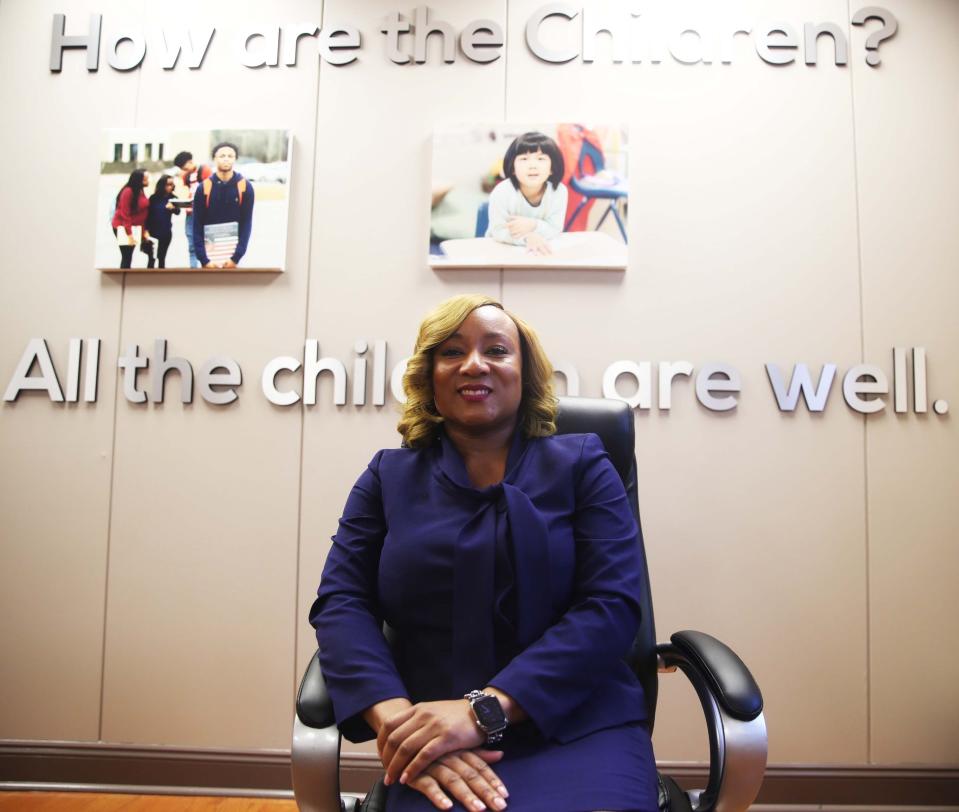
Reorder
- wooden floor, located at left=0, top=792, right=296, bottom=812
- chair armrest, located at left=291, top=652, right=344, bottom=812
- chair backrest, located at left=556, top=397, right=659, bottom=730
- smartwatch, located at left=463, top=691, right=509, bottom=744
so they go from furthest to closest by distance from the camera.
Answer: wooden floor, located at left=0, top=792, right=296, bottom=812
chair backrest, located at left=556, top=397, right=659, bottom=730
smartwatch, located at left=463, top=691, right=509, bottom=744
chair armrest, located at left=291, top=652, right=344, bottom=812

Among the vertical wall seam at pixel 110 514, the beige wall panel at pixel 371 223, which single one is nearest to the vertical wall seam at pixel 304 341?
the beige wall panel at pixel 371 223

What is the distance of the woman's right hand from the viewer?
1.01m

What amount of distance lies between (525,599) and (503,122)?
70.7 inches

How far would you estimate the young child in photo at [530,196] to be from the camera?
2246 mm

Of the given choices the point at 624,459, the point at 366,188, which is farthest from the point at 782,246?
the point at 366,188

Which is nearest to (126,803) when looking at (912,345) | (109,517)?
(109,517)

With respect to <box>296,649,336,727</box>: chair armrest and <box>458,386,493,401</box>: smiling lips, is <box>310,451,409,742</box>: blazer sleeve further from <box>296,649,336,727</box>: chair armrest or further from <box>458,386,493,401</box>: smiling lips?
<box>458,386,493,401</box>: smiling lips

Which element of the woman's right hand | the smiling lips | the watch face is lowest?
the woman's right hand

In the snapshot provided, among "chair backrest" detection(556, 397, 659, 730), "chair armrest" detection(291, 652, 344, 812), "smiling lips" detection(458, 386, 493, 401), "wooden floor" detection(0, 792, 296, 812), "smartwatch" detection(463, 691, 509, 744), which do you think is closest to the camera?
"chair armrest" detection(291, 652, 344, 812)

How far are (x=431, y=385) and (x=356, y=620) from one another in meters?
0.56

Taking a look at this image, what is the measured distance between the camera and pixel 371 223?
232cm

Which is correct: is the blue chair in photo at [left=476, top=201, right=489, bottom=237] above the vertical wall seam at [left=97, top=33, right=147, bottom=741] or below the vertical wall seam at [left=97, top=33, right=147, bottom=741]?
above

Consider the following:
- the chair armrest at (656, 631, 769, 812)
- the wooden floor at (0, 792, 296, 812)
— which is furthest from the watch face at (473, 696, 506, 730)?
the wooden floor at (0, 792, 296, 812)

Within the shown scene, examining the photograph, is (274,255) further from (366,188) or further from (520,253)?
(520,253)
